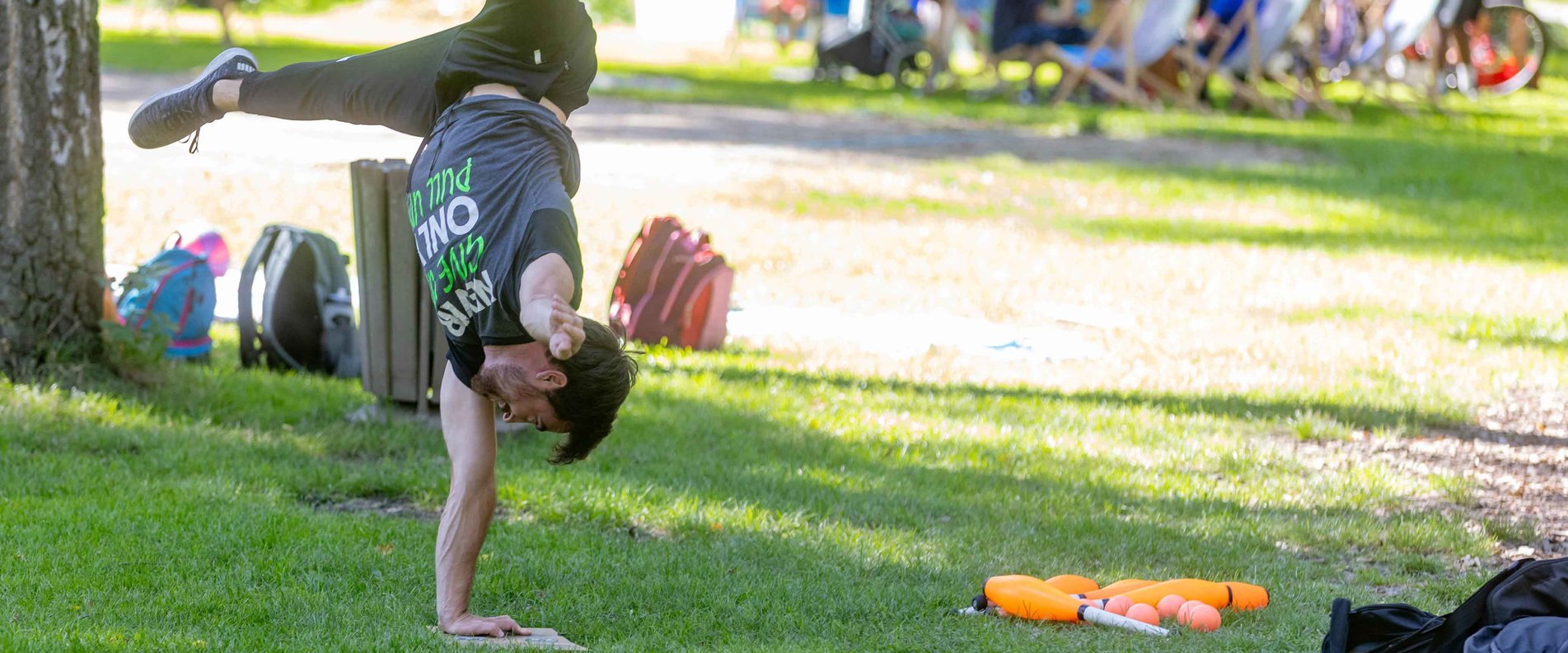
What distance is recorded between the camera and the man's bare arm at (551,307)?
10.6 feet

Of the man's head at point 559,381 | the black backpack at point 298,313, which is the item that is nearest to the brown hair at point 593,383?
the man's head at point 559,381

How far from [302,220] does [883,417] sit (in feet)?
15.0

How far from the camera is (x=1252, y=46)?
17.4 meters

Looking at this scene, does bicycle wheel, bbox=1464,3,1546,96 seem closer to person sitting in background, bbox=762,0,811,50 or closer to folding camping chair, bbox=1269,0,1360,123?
folding camping chair, bbox=1269,0,1360,123

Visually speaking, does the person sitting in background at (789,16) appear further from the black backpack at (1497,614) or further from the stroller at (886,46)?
the black backpack at (1497,614)

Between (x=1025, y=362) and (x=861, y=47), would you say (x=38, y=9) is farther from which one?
(x=861, y=47)

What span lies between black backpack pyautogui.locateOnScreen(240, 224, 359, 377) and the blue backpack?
150mm

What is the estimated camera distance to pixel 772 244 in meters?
9.70

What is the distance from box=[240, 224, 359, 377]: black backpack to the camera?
668 cm

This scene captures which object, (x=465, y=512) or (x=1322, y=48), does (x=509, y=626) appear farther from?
(x=1322, y=48)

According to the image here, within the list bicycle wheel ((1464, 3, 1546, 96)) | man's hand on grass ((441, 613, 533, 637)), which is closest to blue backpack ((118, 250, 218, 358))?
man's hand on grass ((441, 613, 533, 637))

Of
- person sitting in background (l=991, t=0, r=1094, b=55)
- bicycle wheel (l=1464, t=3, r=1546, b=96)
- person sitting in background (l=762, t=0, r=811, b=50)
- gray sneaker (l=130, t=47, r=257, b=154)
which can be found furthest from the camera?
person sitting in background (l=762, t=0, r=811, b=50)

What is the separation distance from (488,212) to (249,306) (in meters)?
3.46

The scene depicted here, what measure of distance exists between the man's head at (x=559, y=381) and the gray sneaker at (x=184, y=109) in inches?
59.8
